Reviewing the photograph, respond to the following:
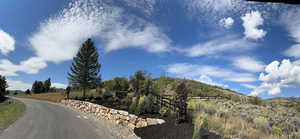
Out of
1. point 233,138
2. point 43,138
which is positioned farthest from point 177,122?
point 43,138

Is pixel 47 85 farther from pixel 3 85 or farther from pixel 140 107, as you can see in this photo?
pixel 140 107

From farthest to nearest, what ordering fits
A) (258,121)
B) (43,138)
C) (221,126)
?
(258,121)
(221,126)
(43,138)

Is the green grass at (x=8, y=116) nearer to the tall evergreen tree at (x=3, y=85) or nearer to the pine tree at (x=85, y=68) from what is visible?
the pine tree at (x=85, y=68)

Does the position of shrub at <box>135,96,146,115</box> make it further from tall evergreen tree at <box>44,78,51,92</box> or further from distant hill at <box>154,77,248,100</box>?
tall evergreen tree at <box>44,78,51,92</box>

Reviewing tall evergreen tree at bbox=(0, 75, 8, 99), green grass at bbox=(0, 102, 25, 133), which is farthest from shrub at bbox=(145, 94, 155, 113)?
tall evergreen tree at bbox=(0, 75, 8, 99)

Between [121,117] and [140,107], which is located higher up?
[140,107]

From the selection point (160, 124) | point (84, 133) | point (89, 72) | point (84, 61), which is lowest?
point (84, 133)

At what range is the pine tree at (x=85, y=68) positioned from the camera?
26.0m

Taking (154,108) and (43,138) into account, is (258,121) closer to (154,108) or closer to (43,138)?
(154,108)

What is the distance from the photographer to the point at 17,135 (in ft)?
20.7

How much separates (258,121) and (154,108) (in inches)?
216

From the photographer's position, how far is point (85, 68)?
26.1m

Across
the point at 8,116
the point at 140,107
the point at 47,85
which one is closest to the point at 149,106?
the point at 140,107

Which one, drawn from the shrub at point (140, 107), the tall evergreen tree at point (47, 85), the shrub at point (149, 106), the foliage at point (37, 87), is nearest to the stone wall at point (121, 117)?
the shrub at point (140, 107)
